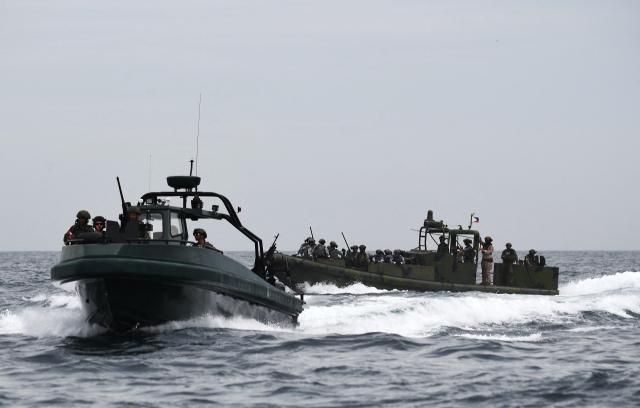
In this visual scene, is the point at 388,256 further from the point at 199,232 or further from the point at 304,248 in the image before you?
the point at 199,232

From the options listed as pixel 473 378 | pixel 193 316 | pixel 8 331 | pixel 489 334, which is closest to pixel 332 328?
pixel 489 334

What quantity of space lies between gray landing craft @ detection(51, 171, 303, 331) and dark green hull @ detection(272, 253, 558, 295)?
1647 cm

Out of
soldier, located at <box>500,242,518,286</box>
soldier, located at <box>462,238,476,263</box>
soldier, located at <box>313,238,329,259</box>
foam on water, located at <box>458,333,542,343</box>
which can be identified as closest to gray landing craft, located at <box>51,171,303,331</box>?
foam on water, located at <box>458,333,542,343</box>

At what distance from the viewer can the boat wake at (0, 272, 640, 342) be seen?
17.6 metres

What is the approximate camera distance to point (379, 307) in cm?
2403

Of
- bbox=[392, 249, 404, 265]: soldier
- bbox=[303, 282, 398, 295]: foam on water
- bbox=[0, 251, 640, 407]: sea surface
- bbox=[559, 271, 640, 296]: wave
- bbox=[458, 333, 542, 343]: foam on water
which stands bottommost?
bbox=[0, 251, 640, 407]: sea surface

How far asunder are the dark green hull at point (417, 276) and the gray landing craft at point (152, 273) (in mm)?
16469

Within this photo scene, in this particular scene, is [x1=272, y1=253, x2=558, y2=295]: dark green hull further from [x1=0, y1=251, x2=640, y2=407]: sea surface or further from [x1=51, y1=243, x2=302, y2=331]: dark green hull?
[x1=51, y1=243, x2=302, y2=331]: dark green hull

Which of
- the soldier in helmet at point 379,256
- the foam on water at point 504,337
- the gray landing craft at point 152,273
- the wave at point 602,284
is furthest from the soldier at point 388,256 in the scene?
the gray landing craft at point 152,273

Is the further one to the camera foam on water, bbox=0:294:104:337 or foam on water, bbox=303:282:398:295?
foam on water, bbox=303:282:398:295

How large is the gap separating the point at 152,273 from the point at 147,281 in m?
0.25

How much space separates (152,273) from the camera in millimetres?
15383

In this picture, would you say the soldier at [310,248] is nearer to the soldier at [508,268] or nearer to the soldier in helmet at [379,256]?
the soldier in helmet at [379,256]

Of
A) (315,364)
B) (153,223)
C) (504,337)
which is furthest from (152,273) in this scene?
(504,337)
